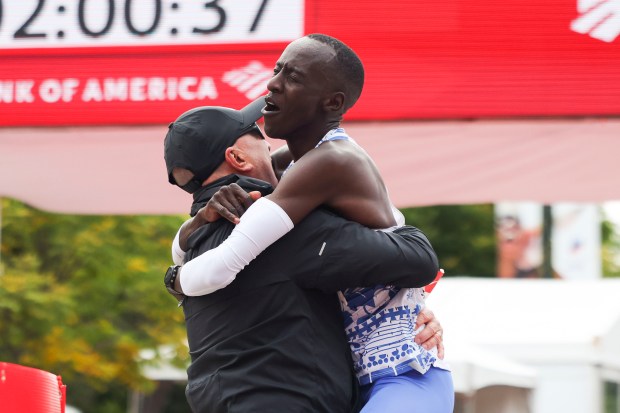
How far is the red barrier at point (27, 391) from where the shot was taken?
8.80 feet

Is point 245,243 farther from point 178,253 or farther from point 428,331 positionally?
point 428,331

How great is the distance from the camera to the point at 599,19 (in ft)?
11.2

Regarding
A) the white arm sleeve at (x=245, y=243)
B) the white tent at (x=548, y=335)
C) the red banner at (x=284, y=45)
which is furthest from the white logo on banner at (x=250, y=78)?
the white tent at (x=548, y=335)

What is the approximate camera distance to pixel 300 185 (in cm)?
230

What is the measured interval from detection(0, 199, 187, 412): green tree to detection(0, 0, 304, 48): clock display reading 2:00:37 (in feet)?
23.7

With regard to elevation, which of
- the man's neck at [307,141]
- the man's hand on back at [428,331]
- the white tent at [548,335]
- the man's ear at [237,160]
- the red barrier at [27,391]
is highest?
the man's neck at [307,141]

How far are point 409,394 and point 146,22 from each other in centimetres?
175

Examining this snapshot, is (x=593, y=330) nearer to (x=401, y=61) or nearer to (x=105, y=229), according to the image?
(x=105, y=229)

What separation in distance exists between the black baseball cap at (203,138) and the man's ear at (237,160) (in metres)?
0.01

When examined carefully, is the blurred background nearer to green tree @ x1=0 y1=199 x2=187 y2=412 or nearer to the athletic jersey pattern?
the athletic jersey pattern

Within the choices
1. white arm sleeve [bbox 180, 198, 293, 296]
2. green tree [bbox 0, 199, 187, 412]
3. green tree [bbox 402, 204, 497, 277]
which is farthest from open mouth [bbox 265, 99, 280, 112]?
green tree [bbox 402, 204, 497, 277]

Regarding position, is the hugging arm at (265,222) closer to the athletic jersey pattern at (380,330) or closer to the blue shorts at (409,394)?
the athletic jersey pattern at (380,330)

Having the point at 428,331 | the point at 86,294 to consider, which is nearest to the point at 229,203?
the point at 428,331

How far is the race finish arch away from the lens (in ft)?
11.3
